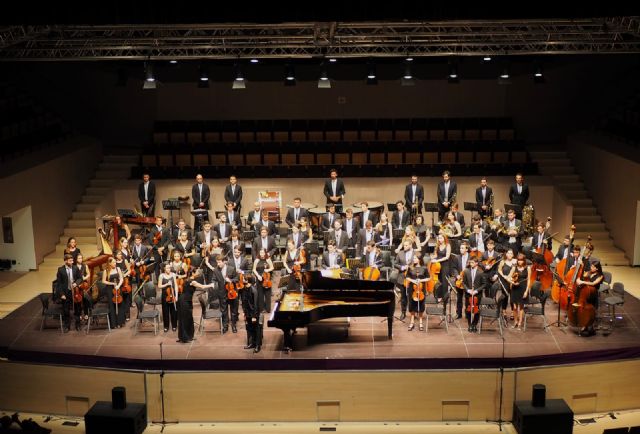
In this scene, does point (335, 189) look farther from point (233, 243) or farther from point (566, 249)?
point (566, 249)

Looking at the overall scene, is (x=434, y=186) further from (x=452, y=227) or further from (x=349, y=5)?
(x=349, y=5)

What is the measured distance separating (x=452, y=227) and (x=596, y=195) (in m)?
5.57

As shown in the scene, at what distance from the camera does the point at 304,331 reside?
13.0m

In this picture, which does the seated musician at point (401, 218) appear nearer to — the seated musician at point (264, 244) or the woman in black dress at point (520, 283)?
the seated musician at point (264, 244)

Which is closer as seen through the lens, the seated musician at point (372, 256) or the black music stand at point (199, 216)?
the seated musician at point (372, 256)

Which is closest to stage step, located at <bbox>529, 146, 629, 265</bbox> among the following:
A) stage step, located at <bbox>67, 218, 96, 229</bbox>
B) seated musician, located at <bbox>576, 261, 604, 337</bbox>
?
seated musician, located at <bbox>576, 261, 604, 337</bbox>

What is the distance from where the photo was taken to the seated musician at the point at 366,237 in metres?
14.6

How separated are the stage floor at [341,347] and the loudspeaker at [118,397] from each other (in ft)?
3.15

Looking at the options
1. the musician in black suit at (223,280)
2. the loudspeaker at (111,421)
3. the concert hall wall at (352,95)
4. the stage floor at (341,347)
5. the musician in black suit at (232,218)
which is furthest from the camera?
the concert hall wall at (352,95)

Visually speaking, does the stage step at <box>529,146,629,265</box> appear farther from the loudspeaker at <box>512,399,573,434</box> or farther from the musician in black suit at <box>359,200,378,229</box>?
the loudspeaker at <box>512,399,573,434</box>

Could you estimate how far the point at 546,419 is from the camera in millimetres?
10805

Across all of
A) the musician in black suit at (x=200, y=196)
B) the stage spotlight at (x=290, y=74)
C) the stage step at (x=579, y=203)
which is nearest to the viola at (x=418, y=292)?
the stage spotlight at (x=290, y=74)

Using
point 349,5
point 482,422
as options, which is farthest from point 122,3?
point 482,422

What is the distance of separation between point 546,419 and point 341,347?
3191 mm
